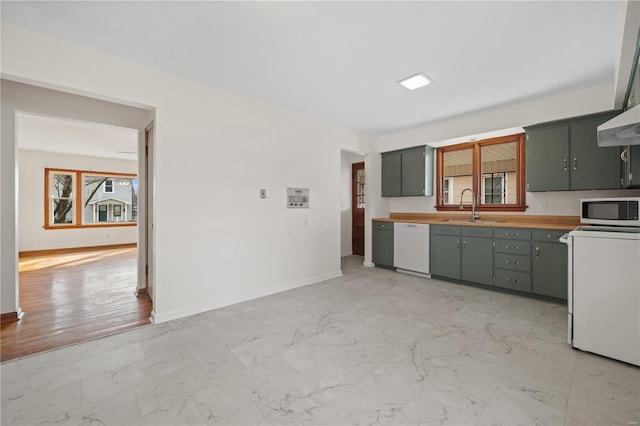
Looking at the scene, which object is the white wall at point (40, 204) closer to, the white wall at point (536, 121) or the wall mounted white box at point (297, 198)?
the wall mounted white box at point (297, 198)

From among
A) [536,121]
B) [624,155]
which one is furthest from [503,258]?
[536,121]

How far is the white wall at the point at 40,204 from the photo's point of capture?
22.0 feet

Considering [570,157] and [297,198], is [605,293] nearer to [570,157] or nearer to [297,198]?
[570,157]

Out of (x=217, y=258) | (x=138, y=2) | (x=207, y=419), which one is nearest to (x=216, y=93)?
(x=138, y=2)

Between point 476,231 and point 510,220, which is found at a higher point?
point 510,220

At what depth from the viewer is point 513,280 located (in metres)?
3.67

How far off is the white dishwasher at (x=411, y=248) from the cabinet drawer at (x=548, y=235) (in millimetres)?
1440

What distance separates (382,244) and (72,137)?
655cm

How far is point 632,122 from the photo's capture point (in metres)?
1.81

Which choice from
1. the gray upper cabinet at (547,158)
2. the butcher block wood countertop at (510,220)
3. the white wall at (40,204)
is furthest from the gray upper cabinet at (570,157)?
the white wall at (40,204)

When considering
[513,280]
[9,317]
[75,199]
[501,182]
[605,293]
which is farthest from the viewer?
[75,199]

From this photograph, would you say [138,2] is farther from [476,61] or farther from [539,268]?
[539,268]

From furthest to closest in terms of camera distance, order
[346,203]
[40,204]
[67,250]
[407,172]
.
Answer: [67,250], [40,204], [346,203], [407,172]

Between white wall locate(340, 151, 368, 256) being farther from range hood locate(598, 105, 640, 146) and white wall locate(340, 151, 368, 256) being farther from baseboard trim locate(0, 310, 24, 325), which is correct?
baseboard trim locate(0, 310, 24, 325)
